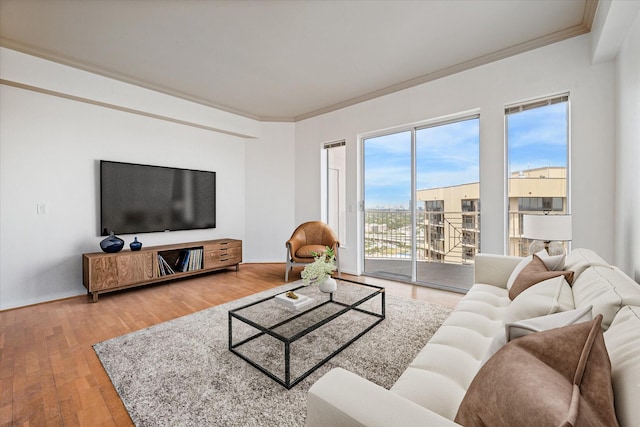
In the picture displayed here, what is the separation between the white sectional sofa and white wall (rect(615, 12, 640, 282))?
49cm

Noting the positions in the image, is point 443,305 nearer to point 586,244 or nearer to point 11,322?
point 586,244

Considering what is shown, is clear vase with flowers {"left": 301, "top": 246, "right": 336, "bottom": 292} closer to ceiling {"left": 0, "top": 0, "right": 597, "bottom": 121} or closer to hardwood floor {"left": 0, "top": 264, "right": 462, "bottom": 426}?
hardwood floor {"left": 0, "top": 264, "right": 462, "bottom": 426}

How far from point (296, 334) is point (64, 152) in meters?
3.66

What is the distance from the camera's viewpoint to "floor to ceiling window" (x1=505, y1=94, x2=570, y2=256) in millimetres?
2910

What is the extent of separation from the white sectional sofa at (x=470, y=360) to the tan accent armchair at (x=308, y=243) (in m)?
2.38

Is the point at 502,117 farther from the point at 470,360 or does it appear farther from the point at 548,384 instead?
the point at 548,384

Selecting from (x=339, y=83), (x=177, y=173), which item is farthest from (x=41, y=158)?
(x=339, y=83)

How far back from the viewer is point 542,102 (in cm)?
299

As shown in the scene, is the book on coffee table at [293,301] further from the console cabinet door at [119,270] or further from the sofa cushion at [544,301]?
the console cabinet door at [119,270]

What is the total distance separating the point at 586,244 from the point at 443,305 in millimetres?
1446

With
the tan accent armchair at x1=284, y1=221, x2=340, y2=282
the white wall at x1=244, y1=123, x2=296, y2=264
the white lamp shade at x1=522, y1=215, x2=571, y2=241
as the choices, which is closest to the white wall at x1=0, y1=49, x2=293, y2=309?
the white wall at x1=244, y1=123, x2=296, y2=264

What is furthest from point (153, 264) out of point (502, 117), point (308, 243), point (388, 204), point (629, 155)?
point (629, 155)

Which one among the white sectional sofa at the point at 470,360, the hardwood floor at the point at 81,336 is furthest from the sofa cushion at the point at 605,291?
the hardwood floor at the point at 81,336

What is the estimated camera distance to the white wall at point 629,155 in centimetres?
196
